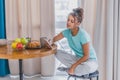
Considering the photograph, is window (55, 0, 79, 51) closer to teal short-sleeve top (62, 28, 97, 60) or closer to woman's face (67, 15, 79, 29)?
teal short-sleeve top (62, 28, 97, 60)

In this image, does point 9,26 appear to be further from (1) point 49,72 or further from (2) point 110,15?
(2) point 110,15

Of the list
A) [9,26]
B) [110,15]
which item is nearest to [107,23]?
[110,15]

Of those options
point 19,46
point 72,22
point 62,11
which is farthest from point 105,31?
point 19,46

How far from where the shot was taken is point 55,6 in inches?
143

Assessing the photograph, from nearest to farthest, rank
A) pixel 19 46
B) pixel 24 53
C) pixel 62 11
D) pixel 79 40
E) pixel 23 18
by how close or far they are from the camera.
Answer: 1. pixel 24 53
2. pixel 19 46
3. pixel 79 40
4. pixel 23 18
5. pixel 62 11

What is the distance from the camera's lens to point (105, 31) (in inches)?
133

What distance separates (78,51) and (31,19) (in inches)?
46.9

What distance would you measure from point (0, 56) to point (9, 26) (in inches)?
51.8

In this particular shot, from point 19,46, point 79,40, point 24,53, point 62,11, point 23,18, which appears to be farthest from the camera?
point 62,11

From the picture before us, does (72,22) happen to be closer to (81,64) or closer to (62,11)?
(81,64)

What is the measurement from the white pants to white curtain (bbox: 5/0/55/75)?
90 centimetres

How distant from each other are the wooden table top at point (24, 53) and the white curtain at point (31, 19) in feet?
3.18

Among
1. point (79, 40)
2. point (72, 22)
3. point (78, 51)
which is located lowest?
point (78, 51)

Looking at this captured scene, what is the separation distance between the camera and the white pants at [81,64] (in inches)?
99.6
